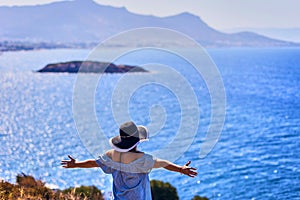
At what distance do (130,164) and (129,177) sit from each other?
201mm

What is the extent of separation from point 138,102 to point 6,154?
3721cm

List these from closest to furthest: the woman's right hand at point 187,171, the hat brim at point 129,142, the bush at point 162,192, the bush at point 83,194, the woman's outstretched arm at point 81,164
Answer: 1. the hat brim at point 129,142
2. the woman's right hand at point 187,171
3. the woman's outstretched arm at point 81,164
4. the bush at point 83,194
5. the bush at point 162,192

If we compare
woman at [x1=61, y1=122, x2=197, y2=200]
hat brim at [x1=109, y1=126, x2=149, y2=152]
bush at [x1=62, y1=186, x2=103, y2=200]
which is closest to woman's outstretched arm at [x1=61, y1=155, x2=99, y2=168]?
woman at [x1=61, y1=122, x2=197, y2=200]

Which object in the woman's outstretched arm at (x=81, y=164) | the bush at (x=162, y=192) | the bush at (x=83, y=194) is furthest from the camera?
the bush at (x=162, y=192)

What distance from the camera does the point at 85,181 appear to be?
3081cm

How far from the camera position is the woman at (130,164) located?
4.62 m

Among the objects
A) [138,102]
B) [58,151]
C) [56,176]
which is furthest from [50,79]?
[56,176]

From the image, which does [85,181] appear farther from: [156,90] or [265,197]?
[156,90]

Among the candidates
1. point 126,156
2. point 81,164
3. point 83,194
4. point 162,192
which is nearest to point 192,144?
point 162,192

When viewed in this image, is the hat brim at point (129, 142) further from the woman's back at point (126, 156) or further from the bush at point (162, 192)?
the bush at point (162, 192)

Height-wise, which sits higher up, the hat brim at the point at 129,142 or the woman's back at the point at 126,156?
the hat brim at the point at 129,142

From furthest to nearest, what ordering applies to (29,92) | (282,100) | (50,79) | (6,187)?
1. (50,79)
2. (29,92)
3. (282,100)
4. (6,187)

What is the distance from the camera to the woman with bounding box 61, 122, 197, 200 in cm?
462

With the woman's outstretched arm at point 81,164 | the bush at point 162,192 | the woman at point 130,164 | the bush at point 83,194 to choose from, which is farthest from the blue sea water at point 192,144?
the bush at point 162,192
